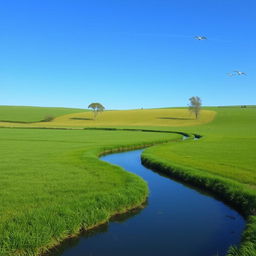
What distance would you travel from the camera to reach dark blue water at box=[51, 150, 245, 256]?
9445 mm

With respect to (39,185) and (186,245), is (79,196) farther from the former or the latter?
(186,245)

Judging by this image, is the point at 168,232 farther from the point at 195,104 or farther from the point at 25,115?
the point at 25,115

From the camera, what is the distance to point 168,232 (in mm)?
10805

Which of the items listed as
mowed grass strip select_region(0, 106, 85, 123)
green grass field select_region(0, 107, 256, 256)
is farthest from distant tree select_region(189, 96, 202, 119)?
green grass field select_region(0, 107, 256, 256)

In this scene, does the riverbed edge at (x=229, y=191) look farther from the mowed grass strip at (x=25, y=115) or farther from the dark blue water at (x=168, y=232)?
the mowed grass strip at (x=25, y=115)

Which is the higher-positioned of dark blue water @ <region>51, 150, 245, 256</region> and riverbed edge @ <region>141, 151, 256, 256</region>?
riverbed edge @ <region>141, 151, 256, 256</region>

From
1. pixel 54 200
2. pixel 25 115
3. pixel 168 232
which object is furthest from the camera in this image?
pixel 25 115

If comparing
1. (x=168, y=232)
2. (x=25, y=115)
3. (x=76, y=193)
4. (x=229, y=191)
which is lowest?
(x=168, y=232)

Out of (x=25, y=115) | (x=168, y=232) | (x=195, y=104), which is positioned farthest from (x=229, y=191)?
(x=25, y=115)

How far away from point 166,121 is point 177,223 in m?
102

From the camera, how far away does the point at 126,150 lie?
122ft

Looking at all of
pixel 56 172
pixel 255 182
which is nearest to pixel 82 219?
pixel 56 172

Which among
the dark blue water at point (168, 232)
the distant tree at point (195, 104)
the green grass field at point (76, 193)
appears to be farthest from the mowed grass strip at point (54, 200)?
the distant tree at point (195, 104)

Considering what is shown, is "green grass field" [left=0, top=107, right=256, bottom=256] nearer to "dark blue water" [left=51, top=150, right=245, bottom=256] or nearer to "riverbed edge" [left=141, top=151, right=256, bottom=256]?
"riverbed edge" [left=141, top=151, right=256, bottom=256]
